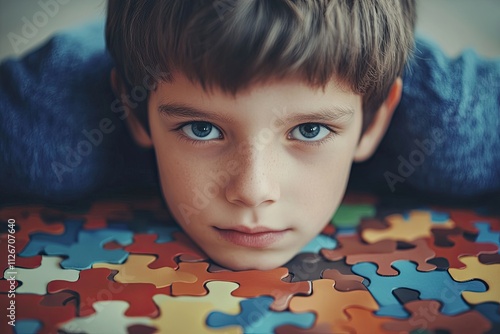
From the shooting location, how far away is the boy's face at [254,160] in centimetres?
92

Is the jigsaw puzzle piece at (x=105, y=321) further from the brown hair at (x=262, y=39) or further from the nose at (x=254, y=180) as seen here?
the brown hair at (x=262, y=39)

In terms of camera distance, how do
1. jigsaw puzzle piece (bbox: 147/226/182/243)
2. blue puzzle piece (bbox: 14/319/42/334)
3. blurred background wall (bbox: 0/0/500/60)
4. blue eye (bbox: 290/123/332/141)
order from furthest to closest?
blurred background wall (bbox: 0/0/500/60), jigsaw puzzle piece (bbox: 147/226/182/243), blue eye (bbox: 290/123/332/141), blue puzzle piece (bbox: 14/319/42/334)

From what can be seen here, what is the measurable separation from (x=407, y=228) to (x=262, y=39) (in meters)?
0.45

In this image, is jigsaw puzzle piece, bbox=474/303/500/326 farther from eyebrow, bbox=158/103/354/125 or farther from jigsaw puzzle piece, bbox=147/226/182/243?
jigsaw puzzle piece, bbox=147/226/182/243

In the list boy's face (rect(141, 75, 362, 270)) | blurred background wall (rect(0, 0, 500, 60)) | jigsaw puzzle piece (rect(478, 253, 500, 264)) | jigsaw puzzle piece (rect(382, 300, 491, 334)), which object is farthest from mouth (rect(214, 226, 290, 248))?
blurred background wall (rect(0, 0, 500, 60))

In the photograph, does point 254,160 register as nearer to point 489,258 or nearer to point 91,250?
point 91,250

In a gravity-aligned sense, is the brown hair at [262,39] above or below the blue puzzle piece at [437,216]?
above

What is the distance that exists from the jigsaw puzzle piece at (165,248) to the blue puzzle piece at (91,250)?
2cm

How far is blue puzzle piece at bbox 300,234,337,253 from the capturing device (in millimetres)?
1050

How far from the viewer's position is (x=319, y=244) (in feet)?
3.50

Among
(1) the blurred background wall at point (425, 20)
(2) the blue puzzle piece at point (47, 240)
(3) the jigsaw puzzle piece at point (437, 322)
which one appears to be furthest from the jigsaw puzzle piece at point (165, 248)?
(1) the blurred background wall at point (425, 20)

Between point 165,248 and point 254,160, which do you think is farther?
point 165,248

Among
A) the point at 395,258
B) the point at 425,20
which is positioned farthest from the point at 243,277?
the point at 425,20

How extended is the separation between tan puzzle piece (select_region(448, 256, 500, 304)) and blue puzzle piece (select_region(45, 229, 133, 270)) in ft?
1.70
